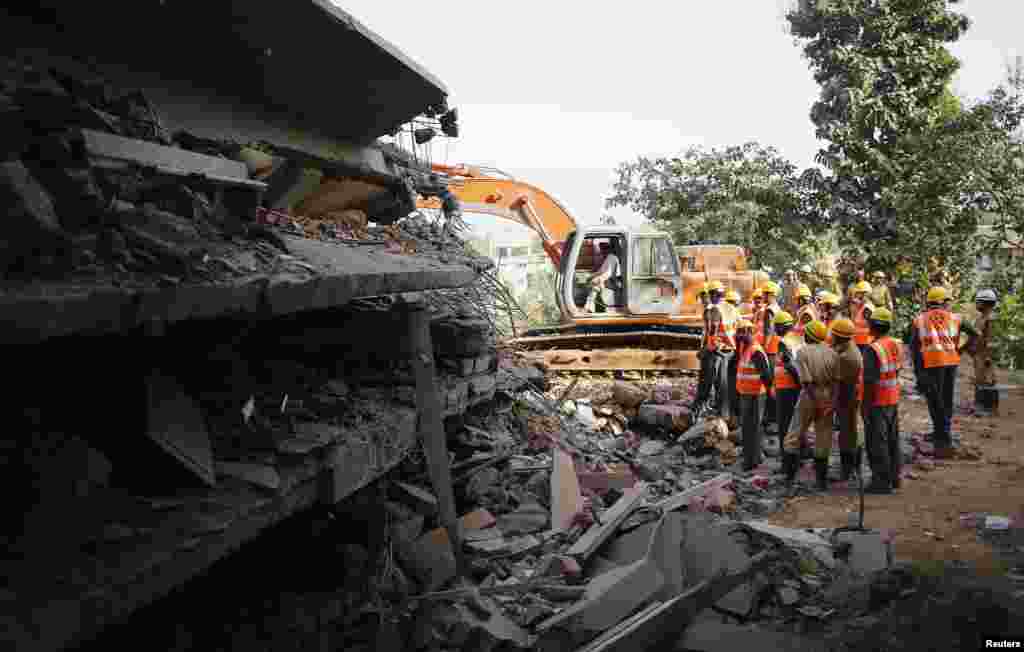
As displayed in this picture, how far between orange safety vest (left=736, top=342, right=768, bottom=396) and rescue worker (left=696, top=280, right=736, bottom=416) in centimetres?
182

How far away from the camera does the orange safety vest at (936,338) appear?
8.70 metres

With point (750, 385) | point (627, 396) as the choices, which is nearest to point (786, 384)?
point (750, 385)

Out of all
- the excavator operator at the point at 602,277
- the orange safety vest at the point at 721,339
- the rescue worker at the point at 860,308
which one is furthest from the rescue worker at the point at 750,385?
the excavator operator at the point at 602,277

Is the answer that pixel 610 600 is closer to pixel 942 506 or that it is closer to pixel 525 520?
pixel 525 520

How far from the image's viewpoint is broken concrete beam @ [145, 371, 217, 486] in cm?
232

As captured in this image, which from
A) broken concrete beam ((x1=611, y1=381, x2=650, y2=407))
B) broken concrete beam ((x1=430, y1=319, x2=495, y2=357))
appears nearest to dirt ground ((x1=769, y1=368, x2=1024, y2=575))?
broken concrete beam ((x1=611, y1=381, x2=650, y2=407))

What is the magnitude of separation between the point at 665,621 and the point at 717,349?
7183mm

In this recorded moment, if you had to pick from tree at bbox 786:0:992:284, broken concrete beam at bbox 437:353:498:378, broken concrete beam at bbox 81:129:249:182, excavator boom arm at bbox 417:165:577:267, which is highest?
tree at bbox 786:0:992:284

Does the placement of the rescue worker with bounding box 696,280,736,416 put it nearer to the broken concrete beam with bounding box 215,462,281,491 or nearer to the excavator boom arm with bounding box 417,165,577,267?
the excavator boom arm with bounding box 417,165,577,267

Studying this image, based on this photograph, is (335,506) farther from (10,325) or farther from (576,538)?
(10,325)

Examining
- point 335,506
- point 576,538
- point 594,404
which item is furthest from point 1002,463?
point 335,506

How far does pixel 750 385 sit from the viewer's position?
8.37 metres

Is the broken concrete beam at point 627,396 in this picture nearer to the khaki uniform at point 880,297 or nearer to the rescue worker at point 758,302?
the rescue worker at point 758,302
